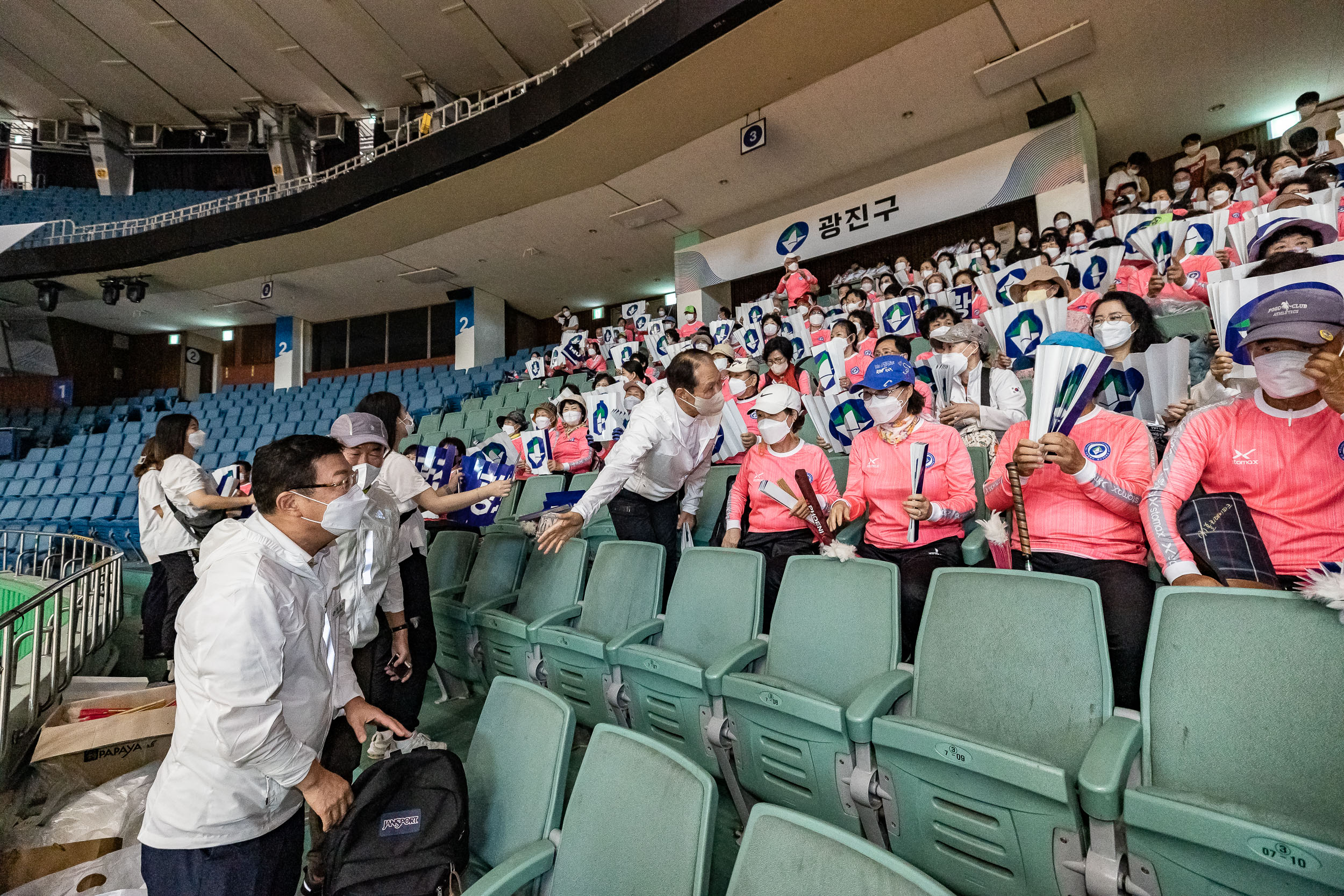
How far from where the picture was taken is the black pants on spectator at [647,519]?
2.65 meters

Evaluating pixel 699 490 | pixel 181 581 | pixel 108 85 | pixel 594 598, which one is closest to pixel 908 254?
pixel 699 490

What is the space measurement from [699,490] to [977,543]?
1.16m

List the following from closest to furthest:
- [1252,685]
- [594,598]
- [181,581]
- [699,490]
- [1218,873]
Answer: [1218,873] → [1252,685] → [594,598] → [699,490] → [181,581]

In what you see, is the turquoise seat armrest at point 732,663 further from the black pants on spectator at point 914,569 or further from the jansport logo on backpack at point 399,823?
the jansport logo on backpack at point 399,823

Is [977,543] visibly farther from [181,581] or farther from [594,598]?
[181,581]

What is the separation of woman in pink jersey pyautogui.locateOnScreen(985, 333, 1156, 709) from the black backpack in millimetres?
1481

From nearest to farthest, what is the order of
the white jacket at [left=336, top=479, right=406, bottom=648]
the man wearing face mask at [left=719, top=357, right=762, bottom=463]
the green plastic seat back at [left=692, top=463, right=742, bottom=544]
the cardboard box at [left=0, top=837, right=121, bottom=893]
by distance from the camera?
1. the cardboard box at [left=0, top=837, right=121, bottom=893]
2. the white jacket at [left=336, top=479, right=406, bottom=648]
3. the green plastic seat back at [left=692, top=463, right=742, bottom=544]
4. the man wearing face mask at [left=719, top=357, right=762, bottom=463]

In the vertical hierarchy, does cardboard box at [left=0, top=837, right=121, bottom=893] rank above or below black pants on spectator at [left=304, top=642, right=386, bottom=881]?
below

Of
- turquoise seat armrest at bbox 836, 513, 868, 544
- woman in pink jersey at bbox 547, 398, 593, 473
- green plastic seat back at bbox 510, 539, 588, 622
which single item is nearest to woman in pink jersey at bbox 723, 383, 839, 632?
turquoise seat armrest at bbox 836, 513, 868, 544

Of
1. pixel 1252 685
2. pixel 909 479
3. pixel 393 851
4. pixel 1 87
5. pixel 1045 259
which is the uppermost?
pixel 1 87

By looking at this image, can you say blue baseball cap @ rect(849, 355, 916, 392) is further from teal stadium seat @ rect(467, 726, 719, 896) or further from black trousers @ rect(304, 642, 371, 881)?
black trousers @ rect(304, 642, 371, 881)

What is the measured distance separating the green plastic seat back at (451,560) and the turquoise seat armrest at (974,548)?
8.09 ft

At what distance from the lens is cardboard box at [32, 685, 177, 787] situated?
6.51 feet

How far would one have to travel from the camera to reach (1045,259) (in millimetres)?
4922
